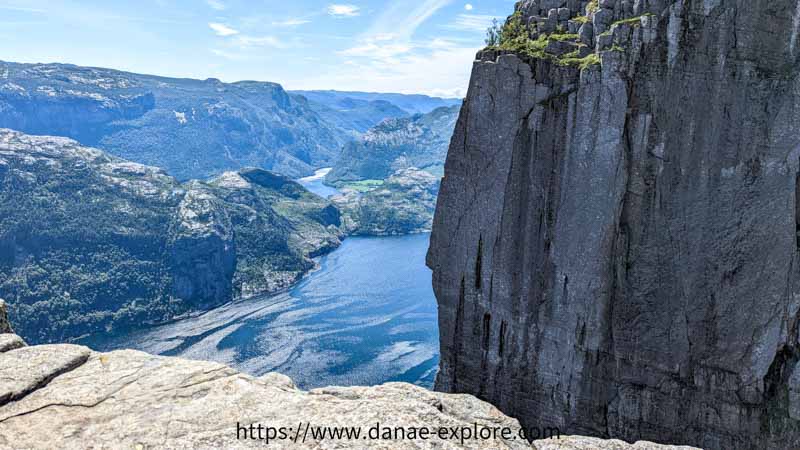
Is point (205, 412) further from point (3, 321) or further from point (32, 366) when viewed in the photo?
point (3, 321)

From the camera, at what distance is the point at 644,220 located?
21.8 meters

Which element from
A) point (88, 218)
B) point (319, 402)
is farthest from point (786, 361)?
point (88, 218)

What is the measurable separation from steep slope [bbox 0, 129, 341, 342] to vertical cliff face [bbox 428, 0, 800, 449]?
149 metres

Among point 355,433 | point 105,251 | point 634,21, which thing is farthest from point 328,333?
point 355,433

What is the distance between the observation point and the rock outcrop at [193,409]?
9.05 metres

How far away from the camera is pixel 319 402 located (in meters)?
10.2

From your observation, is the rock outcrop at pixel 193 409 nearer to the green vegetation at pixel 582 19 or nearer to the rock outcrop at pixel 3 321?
the rock outcrop at pixel 3 321

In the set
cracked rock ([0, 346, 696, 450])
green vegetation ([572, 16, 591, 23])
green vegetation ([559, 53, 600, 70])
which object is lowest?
cracked rock ([0, 346, 696, 450])

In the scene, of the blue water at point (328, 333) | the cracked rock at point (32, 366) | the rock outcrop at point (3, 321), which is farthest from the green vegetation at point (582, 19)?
the blue water at point (328, 333)

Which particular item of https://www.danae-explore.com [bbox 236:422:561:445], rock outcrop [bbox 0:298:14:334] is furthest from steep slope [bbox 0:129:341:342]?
https://www.danae-explore.com [bbox 236:422:561:445]

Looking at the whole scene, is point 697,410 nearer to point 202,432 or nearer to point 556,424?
point 556,424

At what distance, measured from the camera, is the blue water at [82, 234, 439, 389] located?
98.4m

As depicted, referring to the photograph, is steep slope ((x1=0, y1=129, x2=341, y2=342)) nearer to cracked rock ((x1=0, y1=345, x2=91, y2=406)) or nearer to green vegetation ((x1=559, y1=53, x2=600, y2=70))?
cracked rock ((x1=0, y1=345, x2=91, y2=406))

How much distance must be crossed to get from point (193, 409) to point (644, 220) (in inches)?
731
